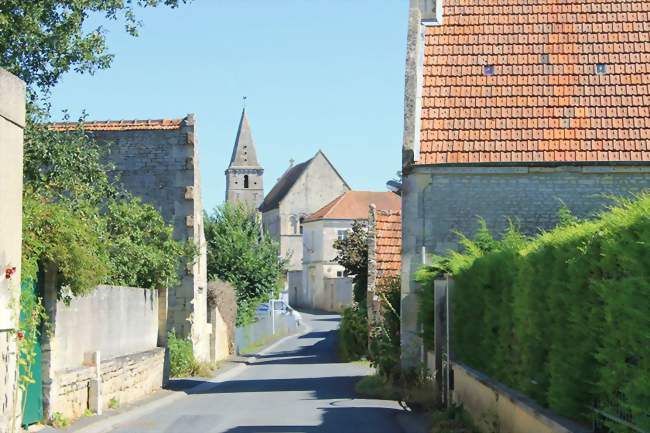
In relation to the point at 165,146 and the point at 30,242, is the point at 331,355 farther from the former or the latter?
the point at 30,242

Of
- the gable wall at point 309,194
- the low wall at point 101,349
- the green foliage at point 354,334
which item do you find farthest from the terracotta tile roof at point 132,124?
the gable wall at point 309,194

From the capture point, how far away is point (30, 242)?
559 inches

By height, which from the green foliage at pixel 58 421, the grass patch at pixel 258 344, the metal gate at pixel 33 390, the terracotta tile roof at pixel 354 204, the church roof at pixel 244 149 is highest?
the church roof at pixel 244 149

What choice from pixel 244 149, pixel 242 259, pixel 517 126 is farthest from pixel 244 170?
pixel 517 126

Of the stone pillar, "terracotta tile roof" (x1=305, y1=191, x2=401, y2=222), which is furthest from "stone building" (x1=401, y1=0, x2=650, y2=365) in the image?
"terracotta tile roof" (x1=305, y1=191, x2=401, y2=222)

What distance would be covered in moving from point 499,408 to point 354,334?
24.2 m

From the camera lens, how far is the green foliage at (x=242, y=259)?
42.7 meters

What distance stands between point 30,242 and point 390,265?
57.8ft

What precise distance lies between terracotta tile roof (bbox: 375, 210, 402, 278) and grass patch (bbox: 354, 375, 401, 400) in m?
6.77

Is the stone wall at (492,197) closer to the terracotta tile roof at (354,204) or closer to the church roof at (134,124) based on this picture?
the church roof at (134,124)

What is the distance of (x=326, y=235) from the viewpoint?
10431cm

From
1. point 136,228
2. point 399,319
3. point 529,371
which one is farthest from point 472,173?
point 529,371

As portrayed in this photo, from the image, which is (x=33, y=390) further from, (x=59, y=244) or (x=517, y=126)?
(x=517, y=126)

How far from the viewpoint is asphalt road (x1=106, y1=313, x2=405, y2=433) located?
15961 mm
